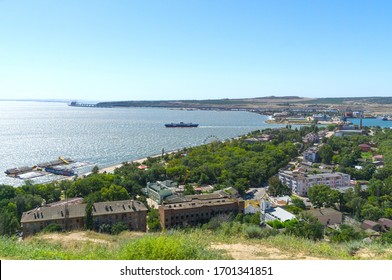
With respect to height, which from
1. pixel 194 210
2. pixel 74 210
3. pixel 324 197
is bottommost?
pixel 324 197

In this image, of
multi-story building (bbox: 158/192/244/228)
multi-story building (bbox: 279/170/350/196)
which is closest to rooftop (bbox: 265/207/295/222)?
multi-story building (bbox: 158/192/244/228)

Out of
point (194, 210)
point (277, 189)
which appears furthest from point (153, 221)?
point (277, 189)

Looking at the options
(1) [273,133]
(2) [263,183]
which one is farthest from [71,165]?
(1) [273,133]

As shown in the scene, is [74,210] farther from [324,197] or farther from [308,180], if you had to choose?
[308,180]

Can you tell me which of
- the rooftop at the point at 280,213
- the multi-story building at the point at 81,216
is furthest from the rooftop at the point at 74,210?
the rooftop at the point at 280,213

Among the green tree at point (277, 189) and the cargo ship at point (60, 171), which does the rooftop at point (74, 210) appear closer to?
the green tree at point (277, 189)

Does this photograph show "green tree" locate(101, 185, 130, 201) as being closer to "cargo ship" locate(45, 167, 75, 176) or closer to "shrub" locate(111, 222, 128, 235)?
"shrub" locate(111, 222, 128, 235)
